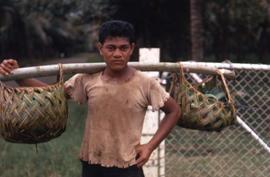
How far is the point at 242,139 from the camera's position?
229 inches

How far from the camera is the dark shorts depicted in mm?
3256

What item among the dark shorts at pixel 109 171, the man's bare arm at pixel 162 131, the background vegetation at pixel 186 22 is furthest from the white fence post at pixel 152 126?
the background vegetation at pixel 186 22

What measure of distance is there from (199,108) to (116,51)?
0.68 meters

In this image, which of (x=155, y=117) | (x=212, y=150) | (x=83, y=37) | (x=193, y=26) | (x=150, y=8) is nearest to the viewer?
(x=155, y=117)

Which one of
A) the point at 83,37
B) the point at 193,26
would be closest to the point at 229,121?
the point at 193,26

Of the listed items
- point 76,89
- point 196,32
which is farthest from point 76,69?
point 196,32

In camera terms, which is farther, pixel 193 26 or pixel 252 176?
pixel 193 26

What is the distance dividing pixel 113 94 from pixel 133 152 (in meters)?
0.32

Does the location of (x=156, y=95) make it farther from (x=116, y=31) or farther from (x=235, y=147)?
(x=235, y=147)

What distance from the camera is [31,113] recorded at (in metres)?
3.15

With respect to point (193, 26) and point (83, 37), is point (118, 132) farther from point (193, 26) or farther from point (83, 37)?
point (83, 37)

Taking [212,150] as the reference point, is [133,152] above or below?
above

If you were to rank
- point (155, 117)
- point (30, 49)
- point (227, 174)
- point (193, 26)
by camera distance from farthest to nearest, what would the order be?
point (30, 49), point (193, 26), point (227, 174), point (155, 117)

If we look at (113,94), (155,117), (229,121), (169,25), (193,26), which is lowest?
(169,25)
